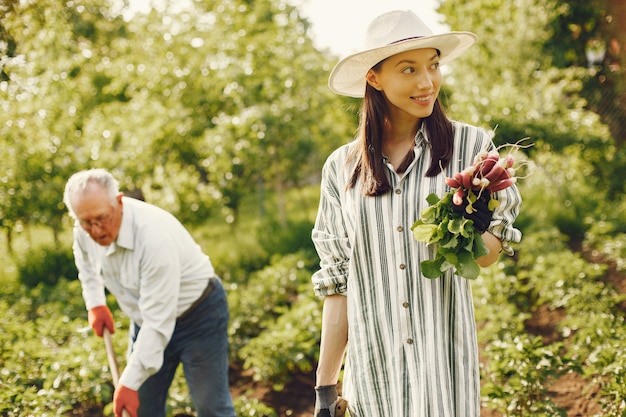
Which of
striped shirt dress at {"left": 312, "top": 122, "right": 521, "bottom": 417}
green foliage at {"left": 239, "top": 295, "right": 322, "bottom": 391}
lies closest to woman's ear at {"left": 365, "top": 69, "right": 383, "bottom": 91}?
striped shirt dress at {"left": 312, "top": 122, "right": 521, "bottom": 417}

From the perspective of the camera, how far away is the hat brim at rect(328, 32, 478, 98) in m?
1.83

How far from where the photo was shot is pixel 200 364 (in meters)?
3.06

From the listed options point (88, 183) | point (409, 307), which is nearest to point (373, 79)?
point (409, 307)

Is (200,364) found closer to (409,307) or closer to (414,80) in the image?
(409,307)

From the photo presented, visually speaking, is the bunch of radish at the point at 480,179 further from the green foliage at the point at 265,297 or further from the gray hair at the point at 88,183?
the green foliage at the point at 265,297

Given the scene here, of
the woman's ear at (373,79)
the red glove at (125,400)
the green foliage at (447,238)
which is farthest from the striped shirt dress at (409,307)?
the red glove at (125,400)

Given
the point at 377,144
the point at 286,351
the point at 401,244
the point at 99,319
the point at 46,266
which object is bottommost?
the point at 286,351

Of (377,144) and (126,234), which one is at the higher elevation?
(377,144)

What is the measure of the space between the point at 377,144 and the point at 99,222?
139cm

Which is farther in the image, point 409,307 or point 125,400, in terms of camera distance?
point 125,400

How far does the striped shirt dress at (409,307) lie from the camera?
179 centimetres

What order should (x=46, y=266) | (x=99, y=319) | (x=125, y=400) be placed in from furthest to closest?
(x=46, y=266) < (x=99, y=319) < (x=125, y=400)

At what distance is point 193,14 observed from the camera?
9.43m

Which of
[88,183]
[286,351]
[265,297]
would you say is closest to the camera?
[88,183]
